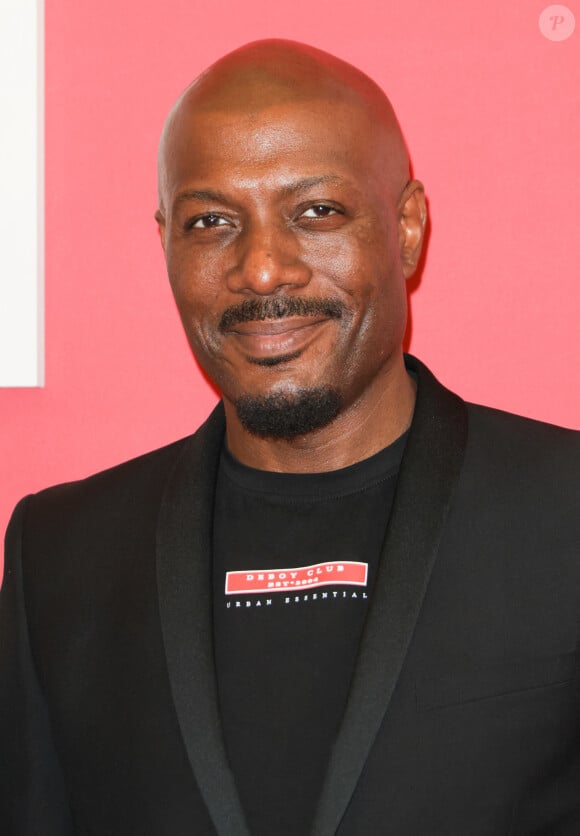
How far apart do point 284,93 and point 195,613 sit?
2.65ft

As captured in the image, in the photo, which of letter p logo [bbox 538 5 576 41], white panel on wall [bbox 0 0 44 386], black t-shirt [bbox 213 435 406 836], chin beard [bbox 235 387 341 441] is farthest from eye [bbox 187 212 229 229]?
letter p logo [bbox 538 5 576 41]

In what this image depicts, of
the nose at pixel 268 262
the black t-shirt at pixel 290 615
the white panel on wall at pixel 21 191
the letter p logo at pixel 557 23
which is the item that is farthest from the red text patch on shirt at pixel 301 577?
the letter p logo at pixel 557 23

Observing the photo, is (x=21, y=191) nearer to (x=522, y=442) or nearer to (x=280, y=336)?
(x=280, y=336)

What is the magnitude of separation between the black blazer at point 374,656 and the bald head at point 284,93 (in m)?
0.39

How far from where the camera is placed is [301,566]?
1.67 meters

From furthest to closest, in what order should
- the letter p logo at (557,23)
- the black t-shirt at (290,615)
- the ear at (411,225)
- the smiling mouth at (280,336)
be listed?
the letter p logo at (557,23)
the ear at (411,225)
the smiling mouth at (280,336)
the black t-shirt at (290,615)

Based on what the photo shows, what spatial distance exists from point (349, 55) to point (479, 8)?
263 mm

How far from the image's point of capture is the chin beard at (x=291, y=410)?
5.52 feet

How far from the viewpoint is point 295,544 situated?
1698 mm

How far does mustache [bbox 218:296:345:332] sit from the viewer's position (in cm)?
164

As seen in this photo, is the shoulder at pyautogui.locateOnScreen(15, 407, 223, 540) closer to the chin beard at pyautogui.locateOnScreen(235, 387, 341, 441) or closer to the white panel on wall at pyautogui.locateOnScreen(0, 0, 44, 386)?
the chin beard at pyautogui.locateOnScreen(235, 387, 341, 441)

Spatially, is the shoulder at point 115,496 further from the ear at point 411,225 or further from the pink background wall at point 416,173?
the ear at point 411,225

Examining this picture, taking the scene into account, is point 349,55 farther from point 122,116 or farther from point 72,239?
point 72,239

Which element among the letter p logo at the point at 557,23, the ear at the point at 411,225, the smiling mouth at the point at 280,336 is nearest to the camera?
the smiling mouth at the point at 280,336
